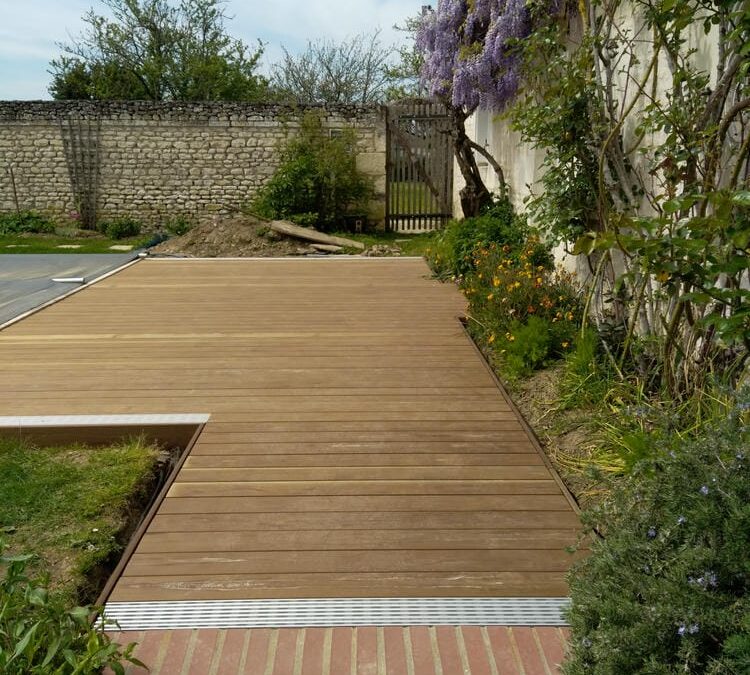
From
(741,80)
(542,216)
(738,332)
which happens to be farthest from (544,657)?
(542,216)

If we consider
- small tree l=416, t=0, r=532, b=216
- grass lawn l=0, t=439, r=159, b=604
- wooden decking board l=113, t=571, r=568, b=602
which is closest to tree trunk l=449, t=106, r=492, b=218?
small tree l=416, t=0, r=532, b=216

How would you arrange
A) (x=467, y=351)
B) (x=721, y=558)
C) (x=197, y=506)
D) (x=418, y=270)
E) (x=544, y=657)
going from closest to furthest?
(x=721, y=558) < (x=544, y=657) < (x=197, y=506) < (x=467, y=351) < (x=418, y=270)

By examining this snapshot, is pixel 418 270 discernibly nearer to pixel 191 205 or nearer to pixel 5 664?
pixel 191 205

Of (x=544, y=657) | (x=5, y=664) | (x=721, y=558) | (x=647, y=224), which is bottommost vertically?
(x=544, y=657)

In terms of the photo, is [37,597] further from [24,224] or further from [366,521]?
[24,224]

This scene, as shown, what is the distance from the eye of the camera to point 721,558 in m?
1.40

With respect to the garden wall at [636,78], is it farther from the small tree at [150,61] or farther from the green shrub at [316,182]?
the small tree at [150,61]

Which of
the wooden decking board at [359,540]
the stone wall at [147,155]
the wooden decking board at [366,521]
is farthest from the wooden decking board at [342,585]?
the stone wall at [147,155]

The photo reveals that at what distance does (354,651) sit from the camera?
192 centimetres

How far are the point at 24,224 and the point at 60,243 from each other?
1436mm

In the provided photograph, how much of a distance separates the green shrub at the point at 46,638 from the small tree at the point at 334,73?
23951mm

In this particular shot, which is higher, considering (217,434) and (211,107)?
(211,107)

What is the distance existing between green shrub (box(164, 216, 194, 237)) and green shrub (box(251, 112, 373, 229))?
4.28 ft

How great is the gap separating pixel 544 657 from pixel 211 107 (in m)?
11.6
